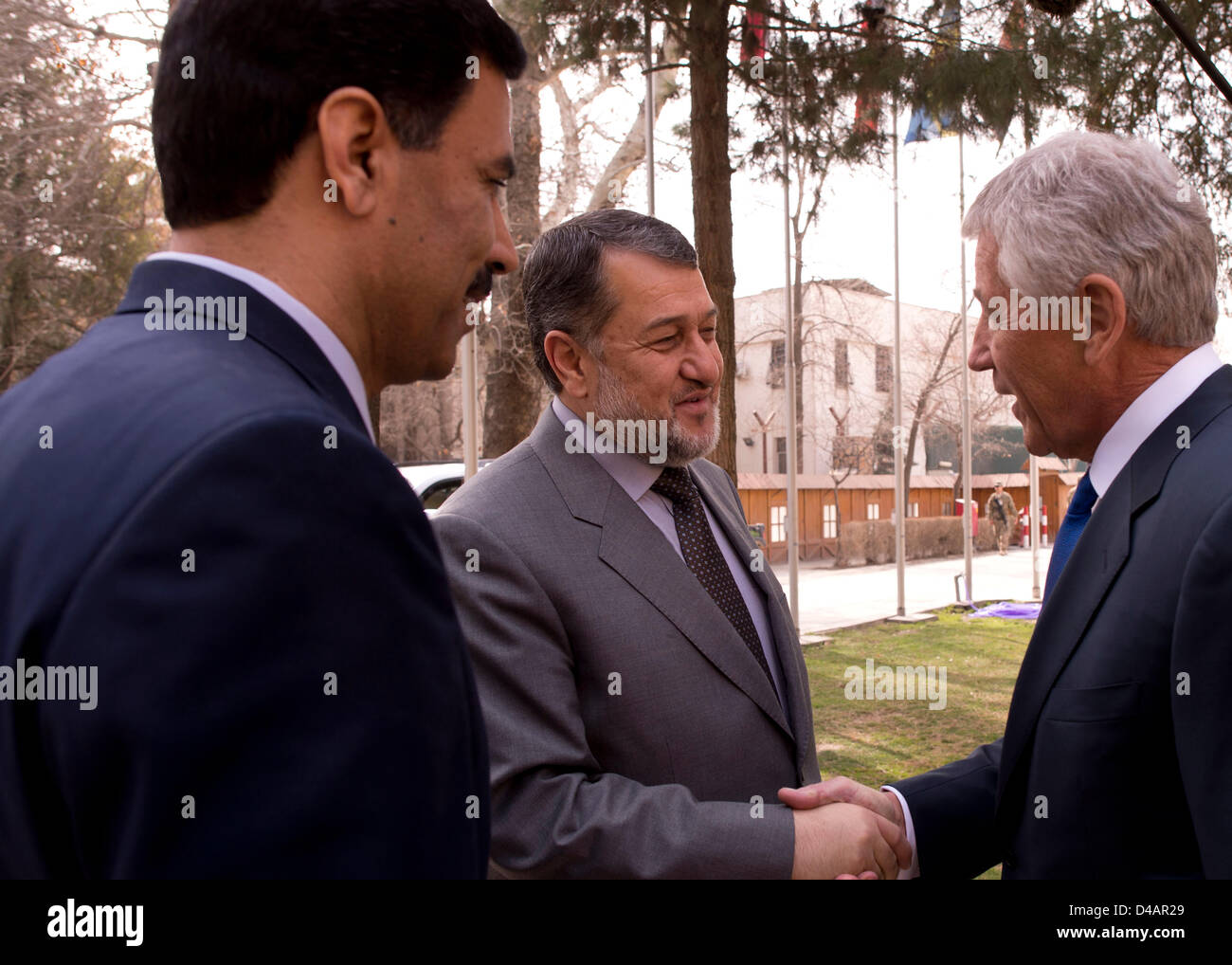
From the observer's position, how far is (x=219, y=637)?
68 cm

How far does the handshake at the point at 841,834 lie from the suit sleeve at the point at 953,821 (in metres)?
0.10

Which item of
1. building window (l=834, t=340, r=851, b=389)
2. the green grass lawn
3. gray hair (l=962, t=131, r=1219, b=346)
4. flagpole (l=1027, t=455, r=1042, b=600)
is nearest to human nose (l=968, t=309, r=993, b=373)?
gray hair (l=962, t=131, r=1219, b=346)

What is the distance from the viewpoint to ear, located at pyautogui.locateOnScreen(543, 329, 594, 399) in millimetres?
2375

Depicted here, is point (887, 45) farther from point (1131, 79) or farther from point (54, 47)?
point (54, 47)

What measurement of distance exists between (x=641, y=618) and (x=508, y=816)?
18.4 inches

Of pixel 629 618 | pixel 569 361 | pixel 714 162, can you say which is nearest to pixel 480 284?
pixel 629 618

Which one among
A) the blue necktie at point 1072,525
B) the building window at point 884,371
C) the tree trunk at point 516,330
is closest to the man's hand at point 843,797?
the blue necktie at point 1072,525

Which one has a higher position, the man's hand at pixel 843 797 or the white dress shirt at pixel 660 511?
the white dress shirt at pixel 660 511

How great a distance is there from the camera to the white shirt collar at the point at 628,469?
2258mm

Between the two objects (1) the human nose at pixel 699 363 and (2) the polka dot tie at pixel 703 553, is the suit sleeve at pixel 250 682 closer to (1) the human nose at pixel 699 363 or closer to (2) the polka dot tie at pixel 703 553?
(2) the polka dot tie at pixel 703 553

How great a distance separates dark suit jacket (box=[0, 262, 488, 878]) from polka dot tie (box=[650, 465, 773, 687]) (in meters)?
1.43

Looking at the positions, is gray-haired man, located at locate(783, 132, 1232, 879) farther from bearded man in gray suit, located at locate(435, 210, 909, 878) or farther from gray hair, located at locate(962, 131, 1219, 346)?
bearded man in gray suit, located at locate(435, 210, 909, 878)

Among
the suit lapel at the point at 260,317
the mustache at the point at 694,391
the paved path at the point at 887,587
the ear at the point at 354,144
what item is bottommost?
the paved path at the point at 887,587

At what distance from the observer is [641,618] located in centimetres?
201
